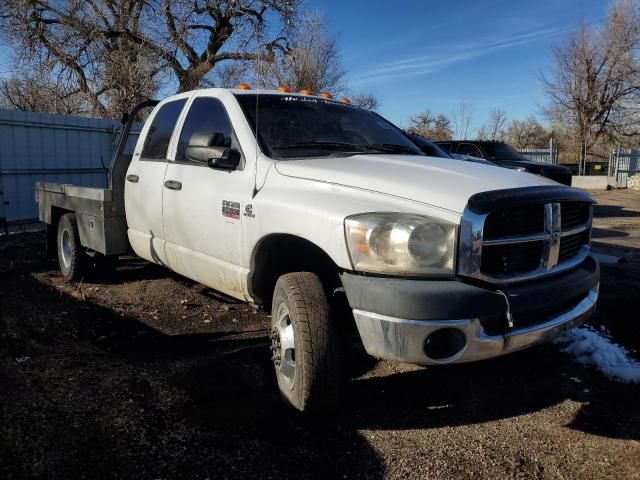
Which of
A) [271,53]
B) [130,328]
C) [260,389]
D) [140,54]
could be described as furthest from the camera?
[271,53]

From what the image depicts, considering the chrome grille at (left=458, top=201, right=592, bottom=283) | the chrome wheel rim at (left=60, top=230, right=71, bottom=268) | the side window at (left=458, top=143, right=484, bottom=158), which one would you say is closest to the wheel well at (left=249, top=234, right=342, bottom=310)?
the chrome grille at (left=458, top=201, right=592, bottom=283)

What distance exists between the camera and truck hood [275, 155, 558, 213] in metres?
2.69

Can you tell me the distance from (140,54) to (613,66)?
83.7 feet

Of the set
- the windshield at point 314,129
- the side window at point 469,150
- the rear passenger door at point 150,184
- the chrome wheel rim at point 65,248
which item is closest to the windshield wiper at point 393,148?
the windshield at point 314,129

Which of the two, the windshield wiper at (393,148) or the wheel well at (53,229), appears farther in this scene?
the wheel well at (53,229)

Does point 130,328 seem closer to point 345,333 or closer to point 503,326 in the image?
point 345,333

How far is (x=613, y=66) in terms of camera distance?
1178 inches

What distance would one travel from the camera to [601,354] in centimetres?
404

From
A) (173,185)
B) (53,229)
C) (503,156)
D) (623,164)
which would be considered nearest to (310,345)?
(173,185)

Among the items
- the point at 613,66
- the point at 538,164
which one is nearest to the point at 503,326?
the point at 538,164

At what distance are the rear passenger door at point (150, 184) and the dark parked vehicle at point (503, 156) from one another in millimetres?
8434

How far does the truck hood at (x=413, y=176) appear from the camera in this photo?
2693 millimetres

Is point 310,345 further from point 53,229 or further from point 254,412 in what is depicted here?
point 53,229

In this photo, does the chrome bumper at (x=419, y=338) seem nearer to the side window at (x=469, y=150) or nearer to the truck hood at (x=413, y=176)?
the truck hood at (x=413, y=176)
